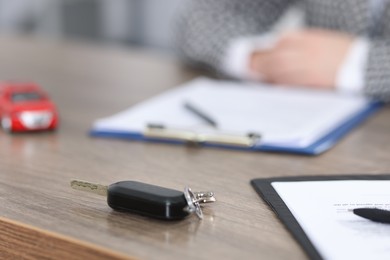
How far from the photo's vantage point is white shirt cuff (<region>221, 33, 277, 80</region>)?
48.4 inches

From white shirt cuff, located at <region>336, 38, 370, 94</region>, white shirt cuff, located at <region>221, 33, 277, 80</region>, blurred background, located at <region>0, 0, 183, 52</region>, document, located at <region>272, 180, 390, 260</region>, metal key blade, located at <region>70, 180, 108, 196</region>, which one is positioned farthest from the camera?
blurred background, located at <region>0, 0, 183, 52</region>

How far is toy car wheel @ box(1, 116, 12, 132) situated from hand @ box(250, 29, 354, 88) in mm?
503

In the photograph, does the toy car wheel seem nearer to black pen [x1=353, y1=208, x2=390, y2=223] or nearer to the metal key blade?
the metal key blade

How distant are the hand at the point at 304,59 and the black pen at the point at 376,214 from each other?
0.56m

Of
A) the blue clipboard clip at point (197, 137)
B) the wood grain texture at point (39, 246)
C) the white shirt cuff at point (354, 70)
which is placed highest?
the white shirt cuff at point (354, 70)

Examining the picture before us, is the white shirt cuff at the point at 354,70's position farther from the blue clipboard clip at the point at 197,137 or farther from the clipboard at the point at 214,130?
the blue clipboard clip at the point at 197,137

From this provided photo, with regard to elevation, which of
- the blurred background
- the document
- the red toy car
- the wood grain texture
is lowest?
the wood grain texture

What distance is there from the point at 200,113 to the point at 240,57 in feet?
1.19

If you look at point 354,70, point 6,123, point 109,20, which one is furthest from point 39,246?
point 109,20

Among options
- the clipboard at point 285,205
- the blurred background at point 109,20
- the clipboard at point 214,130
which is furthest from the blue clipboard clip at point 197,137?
the blurred background at point 109,20

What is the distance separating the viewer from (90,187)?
Answer: 25.5 inches

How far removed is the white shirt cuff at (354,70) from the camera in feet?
3.61

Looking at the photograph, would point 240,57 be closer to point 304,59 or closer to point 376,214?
point 304,59

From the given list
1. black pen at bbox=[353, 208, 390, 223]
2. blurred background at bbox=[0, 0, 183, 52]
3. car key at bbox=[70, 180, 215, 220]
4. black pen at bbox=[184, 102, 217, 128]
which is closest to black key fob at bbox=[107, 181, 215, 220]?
car key at bbox=[70, 180, 215, 220]
